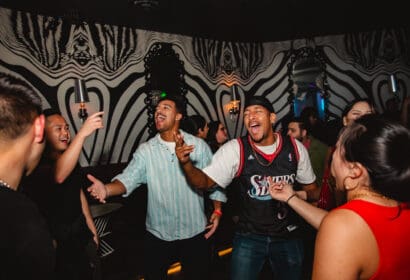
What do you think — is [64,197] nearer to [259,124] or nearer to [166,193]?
[166,193]

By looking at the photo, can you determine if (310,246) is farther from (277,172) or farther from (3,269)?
(3,269)

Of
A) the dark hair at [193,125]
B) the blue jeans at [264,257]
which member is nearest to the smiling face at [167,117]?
the blue jeans at [264,257]

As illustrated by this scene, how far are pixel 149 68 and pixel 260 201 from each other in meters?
5.17

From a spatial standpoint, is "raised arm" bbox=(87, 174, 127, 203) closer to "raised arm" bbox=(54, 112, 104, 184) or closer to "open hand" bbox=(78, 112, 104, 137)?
"raised arm" bbox=(54, 112, 104, 184)

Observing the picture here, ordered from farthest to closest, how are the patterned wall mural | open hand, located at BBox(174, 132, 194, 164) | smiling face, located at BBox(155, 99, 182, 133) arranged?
the patterned wall mural, smiling face, located at BBox(155, 99, 182, 133), open hand, located at BBox(174, 132, 194, 164)

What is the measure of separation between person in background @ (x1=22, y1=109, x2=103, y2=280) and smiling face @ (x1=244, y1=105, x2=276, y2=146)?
1145 millimetres

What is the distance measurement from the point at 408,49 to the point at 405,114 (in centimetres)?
626

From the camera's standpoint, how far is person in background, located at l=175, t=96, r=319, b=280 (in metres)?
2.36

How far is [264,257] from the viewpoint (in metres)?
2.41

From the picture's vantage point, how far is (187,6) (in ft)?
18.1

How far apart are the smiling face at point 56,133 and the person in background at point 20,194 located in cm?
107

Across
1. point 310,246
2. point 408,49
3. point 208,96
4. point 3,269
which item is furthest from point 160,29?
point 3,269

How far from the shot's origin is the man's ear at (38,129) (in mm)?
1311

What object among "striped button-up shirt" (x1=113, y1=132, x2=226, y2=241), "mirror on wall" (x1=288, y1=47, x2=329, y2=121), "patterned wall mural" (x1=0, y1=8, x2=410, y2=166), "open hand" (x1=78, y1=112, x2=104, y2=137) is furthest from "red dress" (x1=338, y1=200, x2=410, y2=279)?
"mirror on wall" (x1=288, y1=47, x2=329, y2=121)
